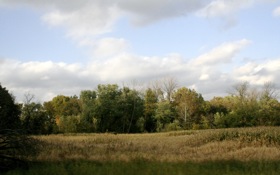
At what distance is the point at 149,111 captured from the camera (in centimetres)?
8019

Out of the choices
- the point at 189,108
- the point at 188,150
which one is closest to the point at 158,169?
the point at 188,150

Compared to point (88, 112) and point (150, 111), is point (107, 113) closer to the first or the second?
point (88, 112)

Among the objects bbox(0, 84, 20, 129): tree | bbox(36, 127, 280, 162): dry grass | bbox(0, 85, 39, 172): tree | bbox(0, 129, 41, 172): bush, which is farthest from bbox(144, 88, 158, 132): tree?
bbox(0, 129, 41, 172): bush

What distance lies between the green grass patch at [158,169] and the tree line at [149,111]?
48002mm

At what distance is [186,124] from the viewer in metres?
74.7

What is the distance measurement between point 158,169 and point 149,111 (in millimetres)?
66764

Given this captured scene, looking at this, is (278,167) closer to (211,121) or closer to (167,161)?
(167,161)

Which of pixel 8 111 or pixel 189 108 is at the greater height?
pixel 189 108

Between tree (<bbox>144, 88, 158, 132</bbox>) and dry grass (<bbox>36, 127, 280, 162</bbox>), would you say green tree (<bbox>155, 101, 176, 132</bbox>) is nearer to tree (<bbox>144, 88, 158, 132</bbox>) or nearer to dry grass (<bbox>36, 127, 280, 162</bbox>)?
tree (<bbox>144, 88, 158, 132</bbox>)

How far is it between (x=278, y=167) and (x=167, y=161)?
180 inches

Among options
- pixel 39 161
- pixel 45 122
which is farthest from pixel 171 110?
pixel 39 161

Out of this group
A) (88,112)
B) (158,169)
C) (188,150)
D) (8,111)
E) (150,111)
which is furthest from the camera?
(150,111)

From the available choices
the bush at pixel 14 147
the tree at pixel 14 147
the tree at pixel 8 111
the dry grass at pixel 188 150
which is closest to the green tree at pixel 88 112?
the tree at pixel 8 111

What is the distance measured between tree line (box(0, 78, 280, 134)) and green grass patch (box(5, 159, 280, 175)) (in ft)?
157
